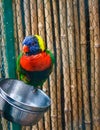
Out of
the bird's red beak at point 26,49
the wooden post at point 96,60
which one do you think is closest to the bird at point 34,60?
the bird's red beak at point 26,49

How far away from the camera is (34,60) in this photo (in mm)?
1958

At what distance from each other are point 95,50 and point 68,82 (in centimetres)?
35

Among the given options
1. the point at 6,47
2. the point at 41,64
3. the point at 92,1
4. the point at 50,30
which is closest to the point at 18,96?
the point at 41,64

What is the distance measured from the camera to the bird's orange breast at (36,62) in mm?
1959

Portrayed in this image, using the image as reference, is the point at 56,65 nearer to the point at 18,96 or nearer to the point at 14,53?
the point at 14,53

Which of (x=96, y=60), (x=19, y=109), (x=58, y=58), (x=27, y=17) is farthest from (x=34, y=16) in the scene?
(x=19, y=109)

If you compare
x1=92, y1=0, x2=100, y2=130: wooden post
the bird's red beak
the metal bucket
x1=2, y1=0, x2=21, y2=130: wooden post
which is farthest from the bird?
x1=92, y1=0, x2=100, y2=130: wooden post

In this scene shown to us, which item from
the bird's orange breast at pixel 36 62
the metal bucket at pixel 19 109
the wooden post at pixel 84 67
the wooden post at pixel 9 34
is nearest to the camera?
the metal bucket at pixel 19 109

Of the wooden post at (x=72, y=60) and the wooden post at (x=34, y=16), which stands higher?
the wooden post at (x=34, y=16)

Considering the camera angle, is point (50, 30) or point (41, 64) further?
point (50, 30)

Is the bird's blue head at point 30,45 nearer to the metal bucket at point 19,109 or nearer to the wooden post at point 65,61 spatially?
the metal bucket at point 19,109

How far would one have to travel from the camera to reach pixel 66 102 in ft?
8.95

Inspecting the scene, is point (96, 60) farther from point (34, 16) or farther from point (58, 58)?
point (34, 16)

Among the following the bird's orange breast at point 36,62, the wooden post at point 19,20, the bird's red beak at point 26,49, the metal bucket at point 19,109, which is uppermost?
the wooden post at point 19,20
